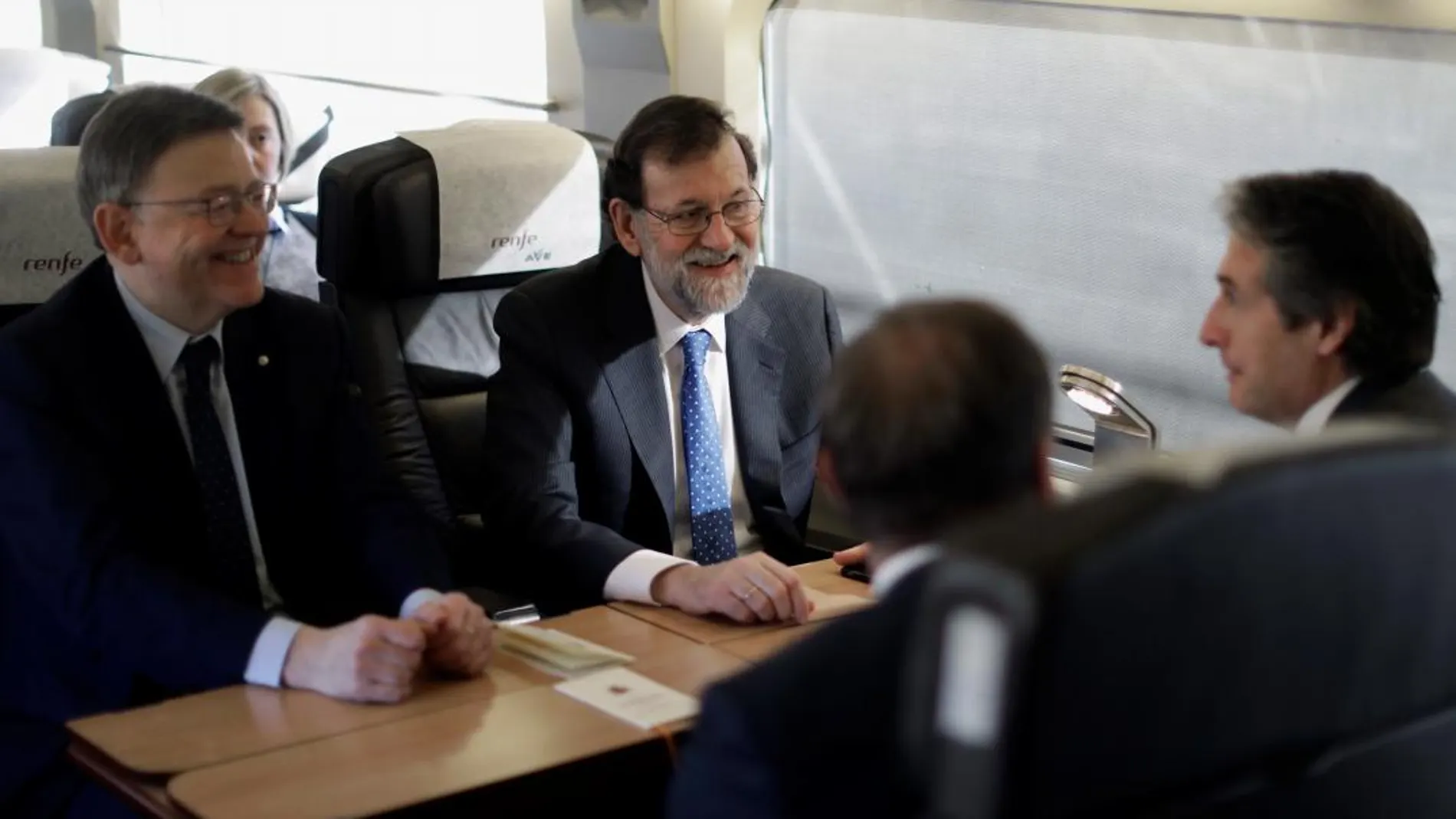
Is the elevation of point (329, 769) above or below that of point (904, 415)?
below

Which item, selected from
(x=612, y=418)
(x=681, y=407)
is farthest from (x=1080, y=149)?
(x=612, y=418)

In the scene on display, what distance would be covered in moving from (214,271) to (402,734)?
76 cm

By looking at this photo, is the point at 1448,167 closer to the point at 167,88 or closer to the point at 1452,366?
the point at 1452,366

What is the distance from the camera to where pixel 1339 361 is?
2.07 metres

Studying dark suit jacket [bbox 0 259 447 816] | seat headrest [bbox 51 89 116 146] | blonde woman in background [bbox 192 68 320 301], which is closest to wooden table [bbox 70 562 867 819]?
dark suit jacket [bbox 0 259 447 816]

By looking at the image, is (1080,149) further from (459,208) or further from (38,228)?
(38,228)

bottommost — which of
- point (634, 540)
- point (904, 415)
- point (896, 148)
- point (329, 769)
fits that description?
point (634, 540)

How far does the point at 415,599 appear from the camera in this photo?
2.37 meters

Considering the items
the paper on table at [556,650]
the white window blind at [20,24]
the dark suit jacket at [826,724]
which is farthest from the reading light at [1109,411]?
the white window blind at [20,24]

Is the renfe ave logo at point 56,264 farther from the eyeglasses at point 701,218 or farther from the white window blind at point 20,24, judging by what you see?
the white window blind at point 20,24

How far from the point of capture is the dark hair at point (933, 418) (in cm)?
123

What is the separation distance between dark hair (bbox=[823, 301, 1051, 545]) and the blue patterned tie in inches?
51.8

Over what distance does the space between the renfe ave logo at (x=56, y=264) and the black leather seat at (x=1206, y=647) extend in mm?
2212

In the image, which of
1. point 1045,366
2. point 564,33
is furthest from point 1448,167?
point 564,33
